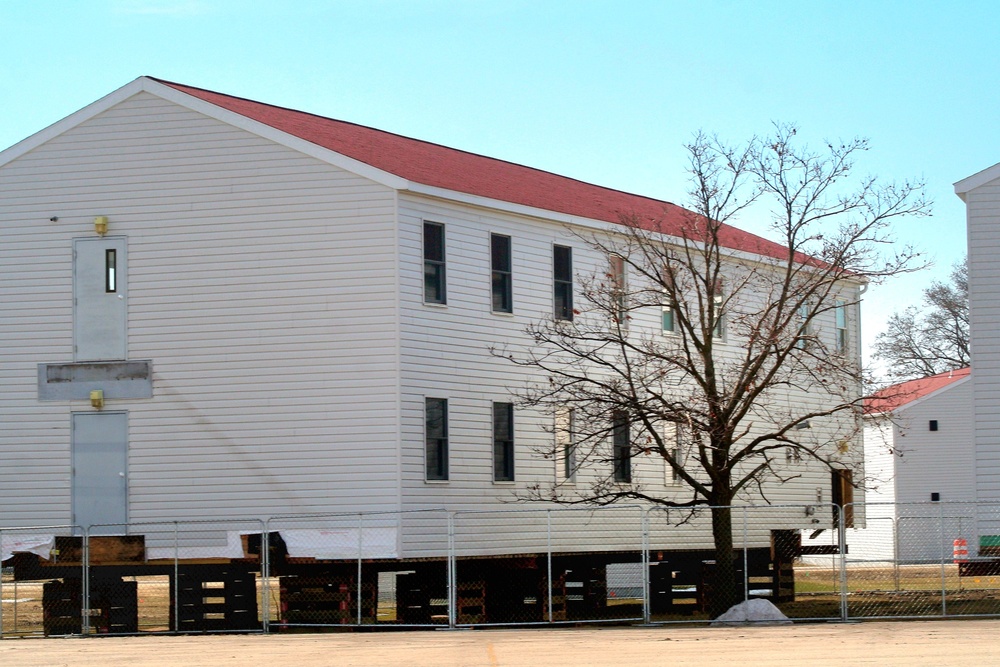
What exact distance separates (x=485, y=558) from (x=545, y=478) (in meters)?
2.55

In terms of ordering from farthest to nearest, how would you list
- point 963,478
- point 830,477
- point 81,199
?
point 963,478 < point 830,477 < point 81,199

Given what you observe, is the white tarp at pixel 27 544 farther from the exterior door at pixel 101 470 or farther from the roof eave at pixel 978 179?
the roof eave at pixel 978 179

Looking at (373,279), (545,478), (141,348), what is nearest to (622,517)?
(545,478)

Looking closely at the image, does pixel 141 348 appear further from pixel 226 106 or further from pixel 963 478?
pixel 963 478

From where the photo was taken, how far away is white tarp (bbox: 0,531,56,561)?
87.2 ft

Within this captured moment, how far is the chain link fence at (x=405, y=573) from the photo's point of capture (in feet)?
81.6

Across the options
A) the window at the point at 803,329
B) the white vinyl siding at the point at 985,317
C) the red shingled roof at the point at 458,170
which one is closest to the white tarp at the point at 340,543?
the red shingled roof at the point at 458,170

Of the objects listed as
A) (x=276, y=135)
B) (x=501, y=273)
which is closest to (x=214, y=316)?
(x=276, y=135)

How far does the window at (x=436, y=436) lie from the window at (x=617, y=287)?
3.66m

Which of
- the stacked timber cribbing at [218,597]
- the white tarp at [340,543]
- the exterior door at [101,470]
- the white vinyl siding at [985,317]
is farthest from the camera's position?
the white vinyl siding at [985,317]

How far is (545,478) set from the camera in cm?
3000

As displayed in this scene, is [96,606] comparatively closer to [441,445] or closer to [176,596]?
[176,596]

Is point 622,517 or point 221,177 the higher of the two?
point 221,177

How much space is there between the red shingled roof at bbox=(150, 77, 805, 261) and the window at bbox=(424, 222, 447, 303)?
0.85m
